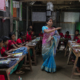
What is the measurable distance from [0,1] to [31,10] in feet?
19.9

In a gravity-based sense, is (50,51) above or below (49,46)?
below

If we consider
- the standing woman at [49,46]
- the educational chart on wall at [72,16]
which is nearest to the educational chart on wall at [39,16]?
the educational chart on wall at [72,16]

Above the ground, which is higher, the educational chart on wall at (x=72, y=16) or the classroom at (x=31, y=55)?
the educational chart on wall at (x=72, y=16)

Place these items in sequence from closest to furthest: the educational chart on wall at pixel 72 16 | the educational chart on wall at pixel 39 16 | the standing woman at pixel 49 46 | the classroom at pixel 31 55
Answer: the classroom at pixel 31 55 < the standing woman at pixel 49 46 < the educational chart on wall at pixel 39 16 < the educational chart on wall at pixel 72 16

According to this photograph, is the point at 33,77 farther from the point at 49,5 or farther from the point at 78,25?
the point at 78,25

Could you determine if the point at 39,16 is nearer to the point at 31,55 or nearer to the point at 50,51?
the point at 31,55

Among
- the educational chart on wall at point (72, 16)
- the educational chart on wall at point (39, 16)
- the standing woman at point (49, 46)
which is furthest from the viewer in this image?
the educational chart on wall at point (72, 16)

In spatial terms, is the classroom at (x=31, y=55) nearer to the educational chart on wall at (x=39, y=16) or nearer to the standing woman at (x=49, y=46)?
the standing woman at (x=49, y=46)

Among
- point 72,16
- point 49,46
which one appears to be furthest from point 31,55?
point 72,16

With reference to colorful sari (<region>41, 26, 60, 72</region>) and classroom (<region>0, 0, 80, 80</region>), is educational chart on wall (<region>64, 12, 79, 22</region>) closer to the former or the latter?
classroom (<region>0, 0, 80, 80</region>)

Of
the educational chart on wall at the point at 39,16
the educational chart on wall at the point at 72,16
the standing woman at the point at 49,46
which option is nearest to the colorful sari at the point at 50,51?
the standing woman at the point at 49,46

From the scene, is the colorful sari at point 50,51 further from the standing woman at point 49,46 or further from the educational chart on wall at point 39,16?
the educational chart on wall at point 39,16

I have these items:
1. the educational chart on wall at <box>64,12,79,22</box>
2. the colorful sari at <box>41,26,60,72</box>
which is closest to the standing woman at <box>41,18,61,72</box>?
the colorful sari at <box>41,26,60,72</box>

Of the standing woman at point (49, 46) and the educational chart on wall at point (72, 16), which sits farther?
the educational chart on wall at point (72, 16)
